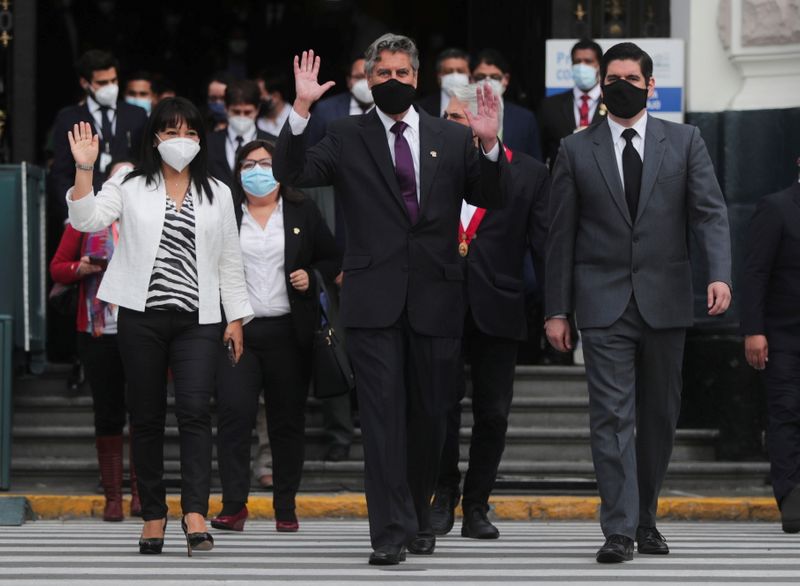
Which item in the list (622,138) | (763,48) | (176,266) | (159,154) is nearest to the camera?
(622,138)

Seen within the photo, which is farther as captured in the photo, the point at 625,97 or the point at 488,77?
the point at 488,77

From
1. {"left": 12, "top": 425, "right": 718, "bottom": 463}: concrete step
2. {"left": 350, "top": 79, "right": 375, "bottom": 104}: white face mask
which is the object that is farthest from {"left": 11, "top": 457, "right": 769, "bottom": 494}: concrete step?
{"left": 350, "top": 79, "right": 375, "bottom": 104}: white face mask

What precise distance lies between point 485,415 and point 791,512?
1.80m

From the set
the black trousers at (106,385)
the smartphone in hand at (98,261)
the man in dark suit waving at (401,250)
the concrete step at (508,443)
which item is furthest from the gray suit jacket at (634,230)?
the concrete step at (508,443)

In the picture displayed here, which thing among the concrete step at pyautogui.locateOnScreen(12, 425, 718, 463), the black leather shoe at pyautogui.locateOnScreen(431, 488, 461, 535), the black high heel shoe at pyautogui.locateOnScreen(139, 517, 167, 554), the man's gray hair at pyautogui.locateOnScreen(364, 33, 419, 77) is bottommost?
the concrete step at pyautogui.locateOnScreen(12, 425, 718, 463)

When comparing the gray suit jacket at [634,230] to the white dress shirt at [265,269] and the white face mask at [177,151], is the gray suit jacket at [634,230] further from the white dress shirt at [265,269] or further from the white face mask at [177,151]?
the white dress shirt at [265,269]

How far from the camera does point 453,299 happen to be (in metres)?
8.92

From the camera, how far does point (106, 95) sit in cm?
1316

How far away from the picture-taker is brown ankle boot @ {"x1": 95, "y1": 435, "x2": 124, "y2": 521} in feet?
38.1

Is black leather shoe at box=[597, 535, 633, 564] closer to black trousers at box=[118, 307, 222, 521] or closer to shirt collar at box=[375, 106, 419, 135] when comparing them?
black trousers at box=[118, 307, 222, 521]

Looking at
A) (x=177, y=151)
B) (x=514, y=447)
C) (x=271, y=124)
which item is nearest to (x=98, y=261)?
(x=177, y=151)

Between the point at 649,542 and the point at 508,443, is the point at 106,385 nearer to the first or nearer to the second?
the point at 508,443

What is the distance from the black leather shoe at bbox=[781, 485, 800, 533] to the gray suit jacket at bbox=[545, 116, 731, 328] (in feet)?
7.03

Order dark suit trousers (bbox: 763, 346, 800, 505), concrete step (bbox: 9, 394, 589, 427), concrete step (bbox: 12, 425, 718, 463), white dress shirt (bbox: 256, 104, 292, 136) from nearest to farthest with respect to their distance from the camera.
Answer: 1. dark suit trousers (bbox: 763, 346, 800, 505)
2. concrete step (bbox: 12, 425, 718, 463)
3. concrete step (bbox: 9, 394, 589, 427)
4. white dress shirt (bbox: 256, 104, 292, 136)
